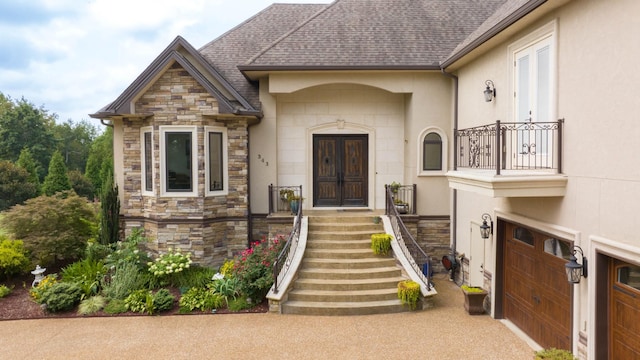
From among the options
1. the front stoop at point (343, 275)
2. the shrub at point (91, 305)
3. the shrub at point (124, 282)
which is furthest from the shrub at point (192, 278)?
the front stoop at point (343, 275)

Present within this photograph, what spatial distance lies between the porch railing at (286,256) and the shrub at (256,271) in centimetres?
20

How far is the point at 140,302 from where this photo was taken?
9109 mm

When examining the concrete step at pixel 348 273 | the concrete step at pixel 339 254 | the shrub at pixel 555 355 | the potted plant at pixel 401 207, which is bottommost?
the shrub at pixel 555 355

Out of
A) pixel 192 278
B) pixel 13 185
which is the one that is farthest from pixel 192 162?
pixel 13 185

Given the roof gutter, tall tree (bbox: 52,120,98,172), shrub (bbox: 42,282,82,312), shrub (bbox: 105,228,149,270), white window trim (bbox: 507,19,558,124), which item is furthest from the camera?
tall tree (bbox: 52,120,98,172)

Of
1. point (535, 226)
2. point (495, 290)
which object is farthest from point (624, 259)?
point (495, 290)

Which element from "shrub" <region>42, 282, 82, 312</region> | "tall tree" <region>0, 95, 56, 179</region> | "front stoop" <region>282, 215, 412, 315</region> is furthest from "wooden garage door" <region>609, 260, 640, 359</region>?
"tall tree" <region>0, 95, 56, 179</region>

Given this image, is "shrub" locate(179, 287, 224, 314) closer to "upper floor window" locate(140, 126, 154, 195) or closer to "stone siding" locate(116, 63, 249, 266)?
"stone siding" locate(116, 63, 249, 266)

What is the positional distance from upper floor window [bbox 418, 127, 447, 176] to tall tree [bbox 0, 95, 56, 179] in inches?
1426

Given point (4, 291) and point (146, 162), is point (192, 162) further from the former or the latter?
point (4, 291)

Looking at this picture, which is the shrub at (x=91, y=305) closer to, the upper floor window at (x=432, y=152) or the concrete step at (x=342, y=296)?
the concrete step at (x=342, y=296)

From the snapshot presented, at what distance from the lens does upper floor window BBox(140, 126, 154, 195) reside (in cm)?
→ 1149

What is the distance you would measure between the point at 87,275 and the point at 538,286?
33.7ft

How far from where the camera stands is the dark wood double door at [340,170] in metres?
13.0
